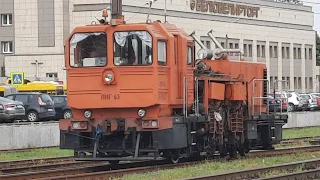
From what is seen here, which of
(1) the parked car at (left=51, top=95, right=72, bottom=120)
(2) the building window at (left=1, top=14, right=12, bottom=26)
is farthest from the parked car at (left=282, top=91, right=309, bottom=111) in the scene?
(2) the building window at (left=1, top=14, right=12, bottom=26)

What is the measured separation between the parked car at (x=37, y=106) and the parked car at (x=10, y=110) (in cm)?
255

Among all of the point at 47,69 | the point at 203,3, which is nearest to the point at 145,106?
the point at 47,69

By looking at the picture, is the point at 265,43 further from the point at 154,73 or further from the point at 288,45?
the point at 154,73

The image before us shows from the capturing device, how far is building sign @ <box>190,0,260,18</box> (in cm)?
8488

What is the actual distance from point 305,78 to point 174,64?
87.0m

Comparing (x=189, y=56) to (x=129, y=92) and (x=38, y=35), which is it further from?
(x=38, y=35)

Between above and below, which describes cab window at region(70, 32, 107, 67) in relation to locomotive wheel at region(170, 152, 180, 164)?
above

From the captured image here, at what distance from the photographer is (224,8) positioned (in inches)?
3492

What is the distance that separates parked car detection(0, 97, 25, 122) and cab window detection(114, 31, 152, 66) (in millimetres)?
19669

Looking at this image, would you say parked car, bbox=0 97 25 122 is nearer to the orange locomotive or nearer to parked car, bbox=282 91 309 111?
the orange locomotive

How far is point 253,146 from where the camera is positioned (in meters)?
24.0

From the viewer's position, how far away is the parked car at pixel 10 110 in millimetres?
37344

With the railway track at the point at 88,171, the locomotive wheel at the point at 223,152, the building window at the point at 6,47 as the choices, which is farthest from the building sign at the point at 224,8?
the railway track at the point at 88,171

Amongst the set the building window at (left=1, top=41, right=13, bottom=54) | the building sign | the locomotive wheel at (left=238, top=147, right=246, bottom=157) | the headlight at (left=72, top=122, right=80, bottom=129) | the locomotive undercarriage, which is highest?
the building sign
